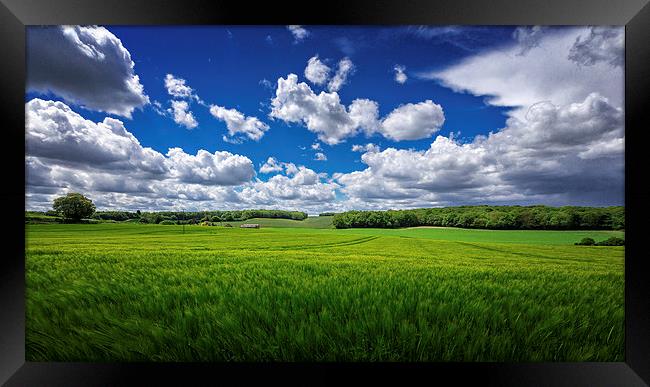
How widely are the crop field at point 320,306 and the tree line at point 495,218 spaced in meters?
0.16

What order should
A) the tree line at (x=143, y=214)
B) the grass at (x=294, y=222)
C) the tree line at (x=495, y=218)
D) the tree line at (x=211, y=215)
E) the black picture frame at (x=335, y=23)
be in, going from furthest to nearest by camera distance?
the grass at (x=294, y=222)
the tree line at (x=211, y=215)
the tree line at (x=143, y=214)
the tree line at (x=495, y=218)
the black picture frame at (x=335, y=23)

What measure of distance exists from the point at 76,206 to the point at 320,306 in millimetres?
3126

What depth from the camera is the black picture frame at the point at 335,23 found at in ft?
6.20

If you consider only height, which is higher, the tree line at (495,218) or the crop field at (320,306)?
the tree line at (495,218)

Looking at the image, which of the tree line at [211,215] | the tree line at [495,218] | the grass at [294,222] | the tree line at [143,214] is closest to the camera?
the tree line at [495,218]

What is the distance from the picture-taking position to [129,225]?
3.55m

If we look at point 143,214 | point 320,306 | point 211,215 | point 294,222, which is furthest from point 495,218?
point 143,214

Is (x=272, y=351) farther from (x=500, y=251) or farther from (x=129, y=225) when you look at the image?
(x=500, y=251)

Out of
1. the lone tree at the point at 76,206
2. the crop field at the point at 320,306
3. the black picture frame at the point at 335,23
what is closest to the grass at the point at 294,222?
the crop field at the point at 320,306

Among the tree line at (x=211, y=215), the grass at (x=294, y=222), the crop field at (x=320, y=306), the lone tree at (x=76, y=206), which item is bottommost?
the crop field at (x=320, y=306)

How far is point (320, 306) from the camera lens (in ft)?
7.04

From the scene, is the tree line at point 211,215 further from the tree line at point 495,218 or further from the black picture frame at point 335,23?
the black picture frame at point 335,23

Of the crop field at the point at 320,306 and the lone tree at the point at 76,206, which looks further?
the lone tree at the point at 76,206

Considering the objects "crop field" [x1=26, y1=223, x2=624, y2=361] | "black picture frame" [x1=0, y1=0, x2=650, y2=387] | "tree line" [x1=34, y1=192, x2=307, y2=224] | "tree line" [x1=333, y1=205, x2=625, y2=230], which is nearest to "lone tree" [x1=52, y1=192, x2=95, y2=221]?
"tree line" [x1=34, y1=192, x2=307, y2=224]
